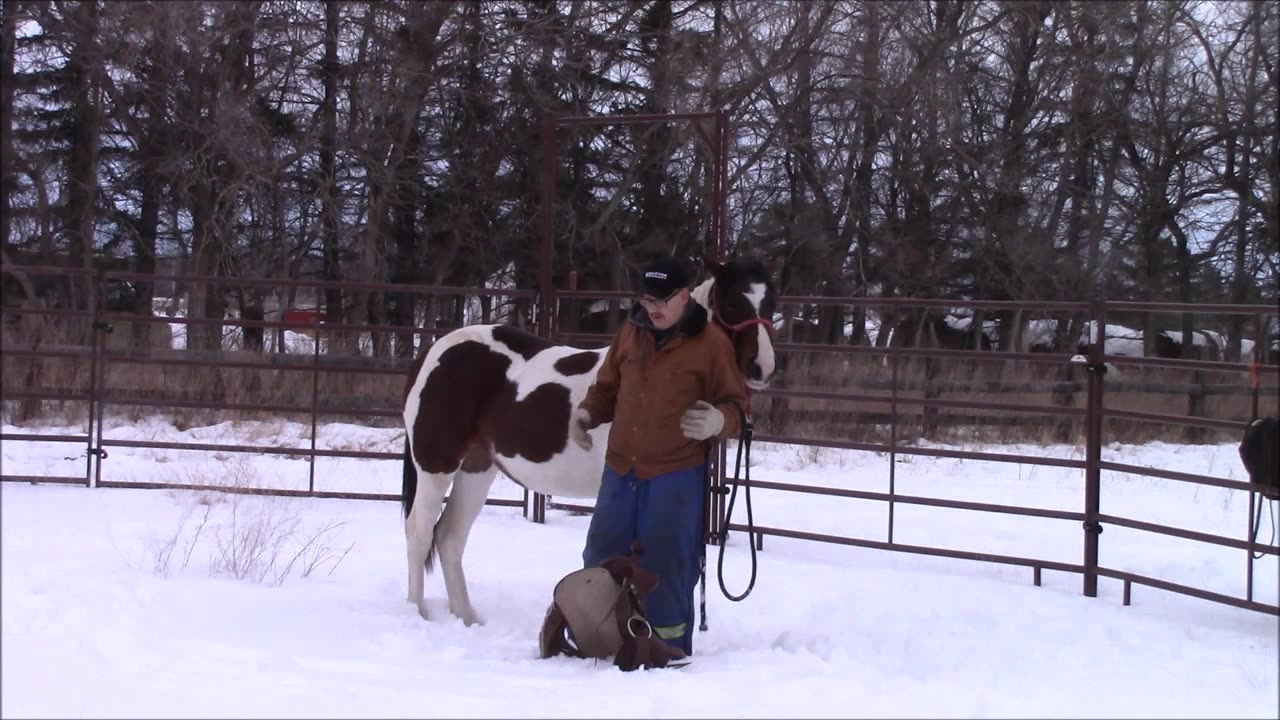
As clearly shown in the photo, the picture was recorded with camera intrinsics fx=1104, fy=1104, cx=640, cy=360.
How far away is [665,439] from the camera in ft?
13.4

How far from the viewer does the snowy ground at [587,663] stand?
3473mm

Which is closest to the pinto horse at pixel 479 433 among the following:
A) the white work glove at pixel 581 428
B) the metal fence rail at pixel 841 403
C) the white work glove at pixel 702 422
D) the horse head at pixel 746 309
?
the horse head at pixel 746 309

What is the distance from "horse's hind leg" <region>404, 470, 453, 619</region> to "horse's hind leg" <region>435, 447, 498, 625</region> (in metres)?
0.06

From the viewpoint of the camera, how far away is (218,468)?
9164 millimetres

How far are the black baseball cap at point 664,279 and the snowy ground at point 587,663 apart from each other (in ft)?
4.47

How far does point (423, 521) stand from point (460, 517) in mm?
173

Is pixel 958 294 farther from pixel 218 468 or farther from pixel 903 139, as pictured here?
pixel 218 468

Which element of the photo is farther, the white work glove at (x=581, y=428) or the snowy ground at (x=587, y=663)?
the white work glove at (x=581, y=428)

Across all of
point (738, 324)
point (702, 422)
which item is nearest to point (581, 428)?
point (702, 422)

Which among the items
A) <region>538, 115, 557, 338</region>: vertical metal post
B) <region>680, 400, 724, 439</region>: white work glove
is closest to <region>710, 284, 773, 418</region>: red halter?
<region>680, 400, 724, 439</region>: white work glove

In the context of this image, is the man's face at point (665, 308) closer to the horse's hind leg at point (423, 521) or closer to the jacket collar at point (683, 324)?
the jacket collar at point (683, 324)

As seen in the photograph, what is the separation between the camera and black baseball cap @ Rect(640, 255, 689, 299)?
158 inches

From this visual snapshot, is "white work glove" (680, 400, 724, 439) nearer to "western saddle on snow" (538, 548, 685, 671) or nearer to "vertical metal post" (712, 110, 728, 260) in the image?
"western saddle on snow" (538, 548, 685, 671)

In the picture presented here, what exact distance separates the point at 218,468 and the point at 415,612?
16.2 ft
